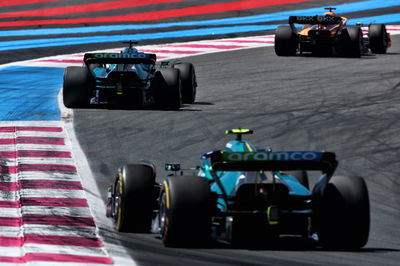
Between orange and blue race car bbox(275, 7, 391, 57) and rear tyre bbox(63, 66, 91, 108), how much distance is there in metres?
8.80

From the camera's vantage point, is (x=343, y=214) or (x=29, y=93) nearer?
(x=343, y=214)

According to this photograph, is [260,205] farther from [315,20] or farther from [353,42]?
[353,42]

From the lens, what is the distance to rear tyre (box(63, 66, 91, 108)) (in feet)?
65.5

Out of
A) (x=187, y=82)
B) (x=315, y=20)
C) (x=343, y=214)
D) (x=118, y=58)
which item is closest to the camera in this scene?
(x=343, y=214)

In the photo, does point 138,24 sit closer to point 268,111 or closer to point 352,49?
point 352,49

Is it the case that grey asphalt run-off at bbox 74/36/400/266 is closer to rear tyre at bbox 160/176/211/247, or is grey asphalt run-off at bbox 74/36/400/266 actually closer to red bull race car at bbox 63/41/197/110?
rear tyre at bbox 160/176/211/247

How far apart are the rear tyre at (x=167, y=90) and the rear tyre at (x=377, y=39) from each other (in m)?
10.1

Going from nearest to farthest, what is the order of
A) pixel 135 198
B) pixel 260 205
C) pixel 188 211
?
pixel 188 211 → pixel 260 205 → pixel 135 198

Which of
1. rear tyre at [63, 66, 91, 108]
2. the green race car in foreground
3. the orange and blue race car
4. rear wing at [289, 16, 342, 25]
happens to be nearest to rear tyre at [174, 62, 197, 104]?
rear tyre at [63, 66, 91, 108]

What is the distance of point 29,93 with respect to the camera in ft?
73.9

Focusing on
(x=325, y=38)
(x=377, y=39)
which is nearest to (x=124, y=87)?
(x=325, y=38)

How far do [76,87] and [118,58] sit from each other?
110 cm

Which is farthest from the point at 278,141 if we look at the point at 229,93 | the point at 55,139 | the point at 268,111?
the point at 229,93

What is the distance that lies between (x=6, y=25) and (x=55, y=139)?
60.1ft
